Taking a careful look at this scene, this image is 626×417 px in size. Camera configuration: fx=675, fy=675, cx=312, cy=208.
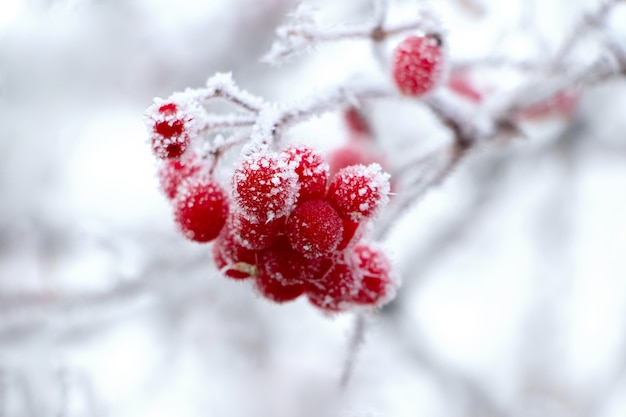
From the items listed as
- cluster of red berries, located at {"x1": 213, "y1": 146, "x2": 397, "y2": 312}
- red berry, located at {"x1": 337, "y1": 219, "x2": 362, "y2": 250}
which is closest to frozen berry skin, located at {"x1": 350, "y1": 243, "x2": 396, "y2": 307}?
cluster of red berries, located at {"x1": 213, "y1": 146, "x2": 397, "y2": 312}

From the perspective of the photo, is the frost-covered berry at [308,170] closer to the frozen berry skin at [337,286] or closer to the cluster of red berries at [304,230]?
the cluster of red berries at [304,230]

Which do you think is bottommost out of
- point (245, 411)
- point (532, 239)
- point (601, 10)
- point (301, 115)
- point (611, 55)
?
point (245, 411)

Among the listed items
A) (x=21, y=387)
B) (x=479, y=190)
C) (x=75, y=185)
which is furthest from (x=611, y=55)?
(x=75, y=185)

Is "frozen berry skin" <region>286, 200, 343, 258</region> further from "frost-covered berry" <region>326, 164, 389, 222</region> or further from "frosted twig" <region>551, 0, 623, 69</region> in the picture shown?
"frosted twig" <region>551, 0, 623, 69</region>

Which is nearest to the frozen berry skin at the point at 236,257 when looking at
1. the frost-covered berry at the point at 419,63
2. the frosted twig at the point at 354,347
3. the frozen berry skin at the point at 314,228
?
the frozen berry skin at the point at 314,228

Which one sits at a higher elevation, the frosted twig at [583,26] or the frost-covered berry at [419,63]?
the frosted twig at [583,26]

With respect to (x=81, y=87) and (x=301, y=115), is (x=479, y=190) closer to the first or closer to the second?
(x=81, y=87)

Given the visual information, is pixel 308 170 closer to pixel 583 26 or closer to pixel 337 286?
pixel 337 286
